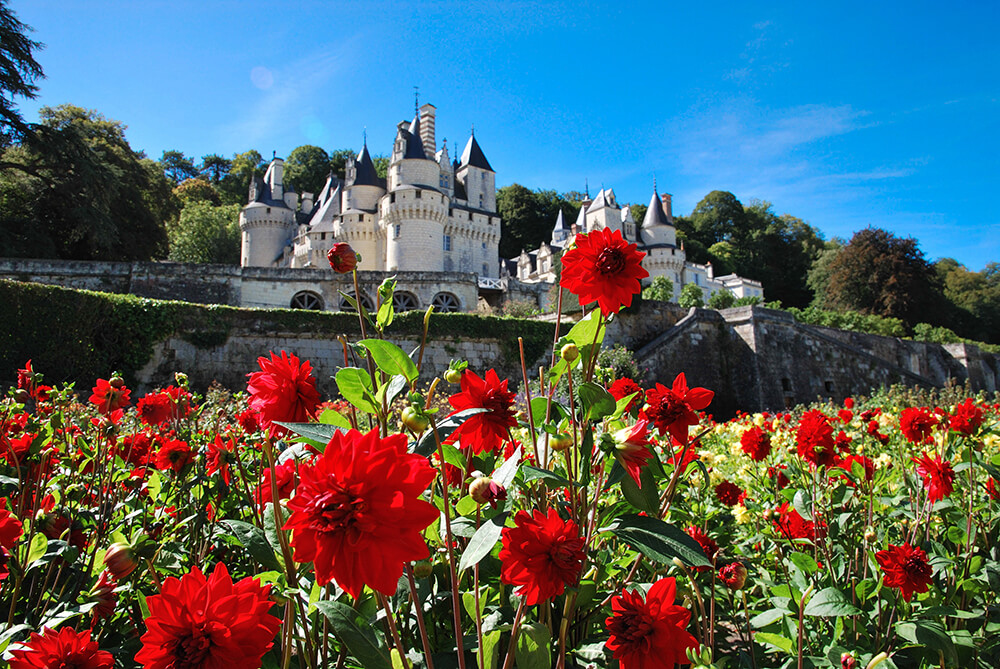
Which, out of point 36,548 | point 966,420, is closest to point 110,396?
point 36,548

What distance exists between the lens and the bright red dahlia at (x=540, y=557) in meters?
1.08

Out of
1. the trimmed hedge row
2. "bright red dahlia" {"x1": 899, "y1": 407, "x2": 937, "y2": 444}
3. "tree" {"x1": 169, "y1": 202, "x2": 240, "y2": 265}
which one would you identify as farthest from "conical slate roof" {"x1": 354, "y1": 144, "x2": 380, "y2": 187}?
"bright red dahlia" {"x1": 899, "y1": 407, "x2": 937, "y2": 444}

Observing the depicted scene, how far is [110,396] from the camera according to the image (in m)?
2.36

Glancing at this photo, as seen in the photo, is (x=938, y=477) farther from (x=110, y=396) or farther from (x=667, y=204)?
(x=667, y=204)

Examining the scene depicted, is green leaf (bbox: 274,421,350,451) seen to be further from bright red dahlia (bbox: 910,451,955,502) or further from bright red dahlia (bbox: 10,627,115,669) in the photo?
bright red dahlia (bbox: 910,451,955,502)

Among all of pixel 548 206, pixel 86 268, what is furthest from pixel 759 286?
pixel 86 268

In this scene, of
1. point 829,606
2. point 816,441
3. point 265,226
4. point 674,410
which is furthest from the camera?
point 265,226

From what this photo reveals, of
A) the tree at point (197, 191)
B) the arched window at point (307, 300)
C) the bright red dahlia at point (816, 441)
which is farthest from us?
the tree at point (197, 191)

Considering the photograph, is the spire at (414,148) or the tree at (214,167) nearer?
the spire at (414,148)

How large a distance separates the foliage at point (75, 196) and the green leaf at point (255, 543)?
87.0 feet

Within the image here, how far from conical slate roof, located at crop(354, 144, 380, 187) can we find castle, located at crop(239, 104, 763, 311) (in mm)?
58

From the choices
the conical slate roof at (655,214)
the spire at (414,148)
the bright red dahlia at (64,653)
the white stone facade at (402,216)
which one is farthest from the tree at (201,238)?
the bright red dahlia at (64,653)

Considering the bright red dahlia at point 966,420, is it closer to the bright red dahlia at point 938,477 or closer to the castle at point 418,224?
the bright red dahlia at point 938,477

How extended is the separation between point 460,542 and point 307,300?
24094 millimetres
